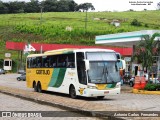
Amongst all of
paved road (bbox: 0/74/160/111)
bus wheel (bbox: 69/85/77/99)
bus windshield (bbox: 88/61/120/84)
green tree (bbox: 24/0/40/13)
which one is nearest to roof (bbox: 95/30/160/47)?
paved road (bbox: 0/74/160/111)

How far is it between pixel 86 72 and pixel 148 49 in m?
9.61

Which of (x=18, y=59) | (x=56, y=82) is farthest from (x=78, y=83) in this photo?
(x=18, y=59)

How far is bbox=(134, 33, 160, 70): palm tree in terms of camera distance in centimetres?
2911

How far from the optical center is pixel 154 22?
111m

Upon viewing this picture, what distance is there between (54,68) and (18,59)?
169ft

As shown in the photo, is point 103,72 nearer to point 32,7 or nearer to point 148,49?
point 148,49

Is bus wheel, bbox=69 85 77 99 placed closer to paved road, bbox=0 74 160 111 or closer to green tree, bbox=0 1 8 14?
paved road, bbox=0 74 160 111

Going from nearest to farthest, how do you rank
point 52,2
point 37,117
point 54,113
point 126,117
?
point 126,117, point 37,117, point 54,113, point 52,2

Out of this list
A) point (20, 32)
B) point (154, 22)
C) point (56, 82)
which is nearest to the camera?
point (56, 82)

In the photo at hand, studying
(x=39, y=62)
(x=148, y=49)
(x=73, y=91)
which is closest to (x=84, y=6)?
(x=148, y=49)

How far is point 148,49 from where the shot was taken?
95.7 feet

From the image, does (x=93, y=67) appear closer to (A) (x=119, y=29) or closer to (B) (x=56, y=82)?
(B) (x=56, y=82)

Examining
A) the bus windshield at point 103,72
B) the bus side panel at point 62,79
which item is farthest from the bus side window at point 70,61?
the bus windshield at point 103,72

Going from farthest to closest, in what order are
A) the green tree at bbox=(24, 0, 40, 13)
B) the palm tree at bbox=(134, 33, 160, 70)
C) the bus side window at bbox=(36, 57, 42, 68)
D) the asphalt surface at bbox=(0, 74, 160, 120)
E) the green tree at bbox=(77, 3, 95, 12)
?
the green tree at bbox=(77, 3, 95, 12)
the green tree at bbox=(24, 0, 40, 13)
the palm tree at bbox=(134, 33, 160, 70)
the bus side window at bbox=(36, 57, 42, 68)
the asphalt surface at bbox=(0, 74, 160, 120)
